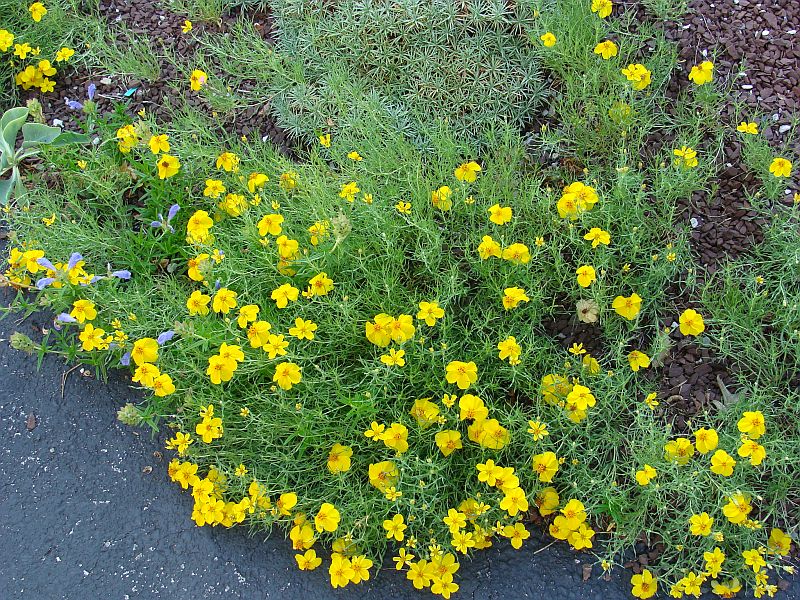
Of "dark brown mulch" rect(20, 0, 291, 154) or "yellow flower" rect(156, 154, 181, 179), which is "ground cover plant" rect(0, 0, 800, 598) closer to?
"yellow flower" rect(156, 154, 181, 179)

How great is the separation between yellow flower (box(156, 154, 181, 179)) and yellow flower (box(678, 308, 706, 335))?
225 cm

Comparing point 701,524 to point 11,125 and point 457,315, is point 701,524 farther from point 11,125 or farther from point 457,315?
point 11,125

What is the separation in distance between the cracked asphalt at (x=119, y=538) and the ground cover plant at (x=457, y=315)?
0.11 meters

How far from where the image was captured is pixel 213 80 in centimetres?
373

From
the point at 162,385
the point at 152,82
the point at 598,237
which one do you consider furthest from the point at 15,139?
the point at 598,237

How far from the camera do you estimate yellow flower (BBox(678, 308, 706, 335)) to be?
259 cm

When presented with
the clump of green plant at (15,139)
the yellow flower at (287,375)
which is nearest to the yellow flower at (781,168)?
the yellow flower at (287,375)

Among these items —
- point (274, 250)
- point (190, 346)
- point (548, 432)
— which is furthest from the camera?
point (274, 250)

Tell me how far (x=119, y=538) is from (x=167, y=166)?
5.26 feet

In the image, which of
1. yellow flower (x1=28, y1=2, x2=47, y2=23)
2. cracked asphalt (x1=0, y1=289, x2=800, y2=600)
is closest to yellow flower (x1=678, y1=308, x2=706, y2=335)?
cracked asphalt (x1=0, y1=289, x2=800, y2=600)

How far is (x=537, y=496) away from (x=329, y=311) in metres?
1.09

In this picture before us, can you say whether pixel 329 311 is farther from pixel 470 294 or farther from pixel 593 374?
pixel 593 374

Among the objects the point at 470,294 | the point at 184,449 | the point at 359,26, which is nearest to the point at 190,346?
the point at 184,449

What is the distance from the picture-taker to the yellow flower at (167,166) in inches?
124
